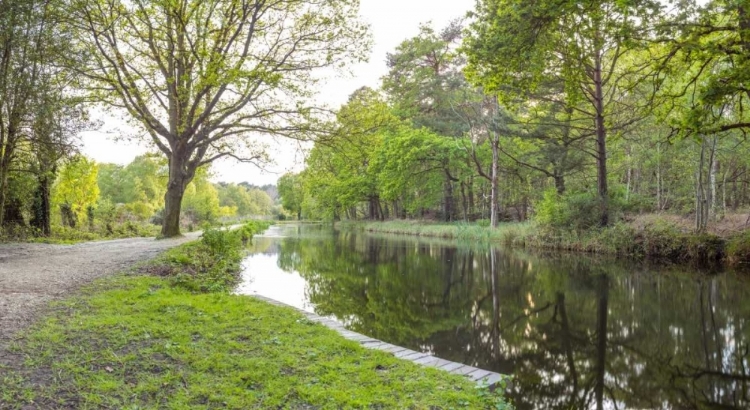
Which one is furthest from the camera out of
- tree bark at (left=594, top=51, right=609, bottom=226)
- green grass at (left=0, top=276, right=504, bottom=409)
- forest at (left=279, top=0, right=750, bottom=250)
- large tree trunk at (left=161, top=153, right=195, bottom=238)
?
tree bark at (left=594, top=51, right=609, bottom=226)

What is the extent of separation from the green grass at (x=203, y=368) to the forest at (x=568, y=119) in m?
8.03

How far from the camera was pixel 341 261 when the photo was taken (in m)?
16.8

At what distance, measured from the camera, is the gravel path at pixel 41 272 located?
5590 mm

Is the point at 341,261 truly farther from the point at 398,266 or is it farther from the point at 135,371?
the point at 135,371

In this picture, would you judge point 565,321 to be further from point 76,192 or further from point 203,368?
point 76,192

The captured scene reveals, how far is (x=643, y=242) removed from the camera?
1542 centimetres

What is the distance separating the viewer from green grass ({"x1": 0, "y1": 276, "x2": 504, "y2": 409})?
356 centimetres

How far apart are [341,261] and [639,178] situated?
2283cm

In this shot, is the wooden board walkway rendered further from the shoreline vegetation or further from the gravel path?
the gravel path

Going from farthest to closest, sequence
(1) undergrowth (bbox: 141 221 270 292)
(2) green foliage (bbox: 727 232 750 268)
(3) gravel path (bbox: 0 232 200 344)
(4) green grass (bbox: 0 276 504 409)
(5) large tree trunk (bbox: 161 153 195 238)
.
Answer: (5) large tree trunk (bbox: 161 153 195 238)
(2) green foliage (bbox: 727 232 750 268)
(1) undergrowth (bbox: 141 221 270 292)
(3) gravel path (bbox: 0 232 200 344)
(4) green grass (bbox: 0 276 504 409)

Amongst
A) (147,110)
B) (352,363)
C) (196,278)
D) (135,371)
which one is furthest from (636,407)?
(147,110)

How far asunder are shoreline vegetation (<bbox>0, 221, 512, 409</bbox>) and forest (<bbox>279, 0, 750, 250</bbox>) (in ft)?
26.3

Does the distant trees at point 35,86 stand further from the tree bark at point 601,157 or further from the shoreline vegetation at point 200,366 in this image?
the tree bark at point 601,157

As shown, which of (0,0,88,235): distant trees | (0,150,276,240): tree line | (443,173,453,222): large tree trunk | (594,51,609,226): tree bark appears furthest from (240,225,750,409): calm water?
(443,173,453,222): large tree trunk
